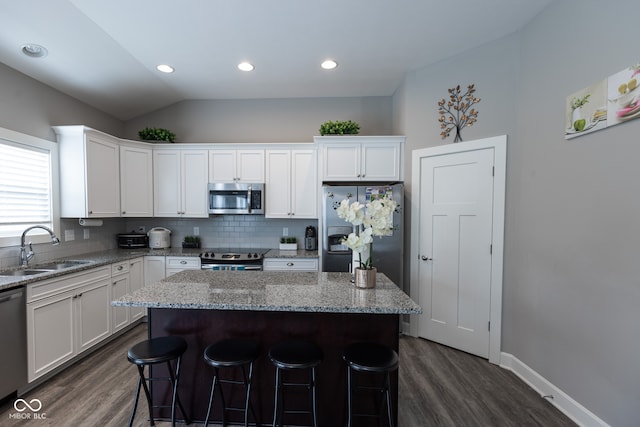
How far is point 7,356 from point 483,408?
3.59 meters

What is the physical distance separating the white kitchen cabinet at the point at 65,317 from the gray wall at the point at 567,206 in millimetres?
4130

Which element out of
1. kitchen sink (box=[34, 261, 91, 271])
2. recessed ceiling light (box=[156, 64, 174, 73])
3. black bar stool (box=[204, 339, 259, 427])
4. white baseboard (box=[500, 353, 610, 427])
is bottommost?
white baseboard (box=[500, 353, 610, 427])

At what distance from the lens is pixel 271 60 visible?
10.2ft

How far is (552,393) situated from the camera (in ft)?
7.14

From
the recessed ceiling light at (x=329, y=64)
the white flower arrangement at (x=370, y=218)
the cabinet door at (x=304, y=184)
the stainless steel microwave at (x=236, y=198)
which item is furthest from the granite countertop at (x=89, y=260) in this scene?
the recessed ceiling light at (x=329, y=64)

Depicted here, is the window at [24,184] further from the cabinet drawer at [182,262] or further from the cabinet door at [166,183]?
→ the cabinet drawer at [182,262]

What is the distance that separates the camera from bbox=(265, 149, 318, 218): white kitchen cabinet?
3828 millimetres

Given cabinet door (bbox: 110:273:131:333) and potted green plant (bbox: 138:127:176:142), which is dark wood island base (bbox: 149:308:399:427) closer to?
cabinet door (bbox: 110:273:131:333)

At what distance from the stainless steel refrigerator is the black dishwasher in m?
2.64

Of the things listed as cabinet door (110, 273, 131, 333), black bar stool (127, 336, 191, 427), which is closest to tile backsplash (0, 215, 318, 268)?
cabinet door (110, 273, 131, 333)

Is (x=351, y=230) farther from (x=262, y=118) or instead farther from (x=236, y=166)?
(x=262, y=118)

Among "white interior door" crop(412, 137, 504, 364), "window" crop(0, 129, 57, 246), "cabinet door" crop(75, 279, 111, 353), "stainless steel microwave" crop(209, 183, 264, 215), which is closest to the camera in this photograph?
"window" crop(0, 129, 57, 246)

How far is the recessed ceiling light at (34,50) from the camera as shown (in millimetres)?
2467

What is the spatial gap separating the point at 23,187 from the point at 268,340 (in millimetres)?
2951
